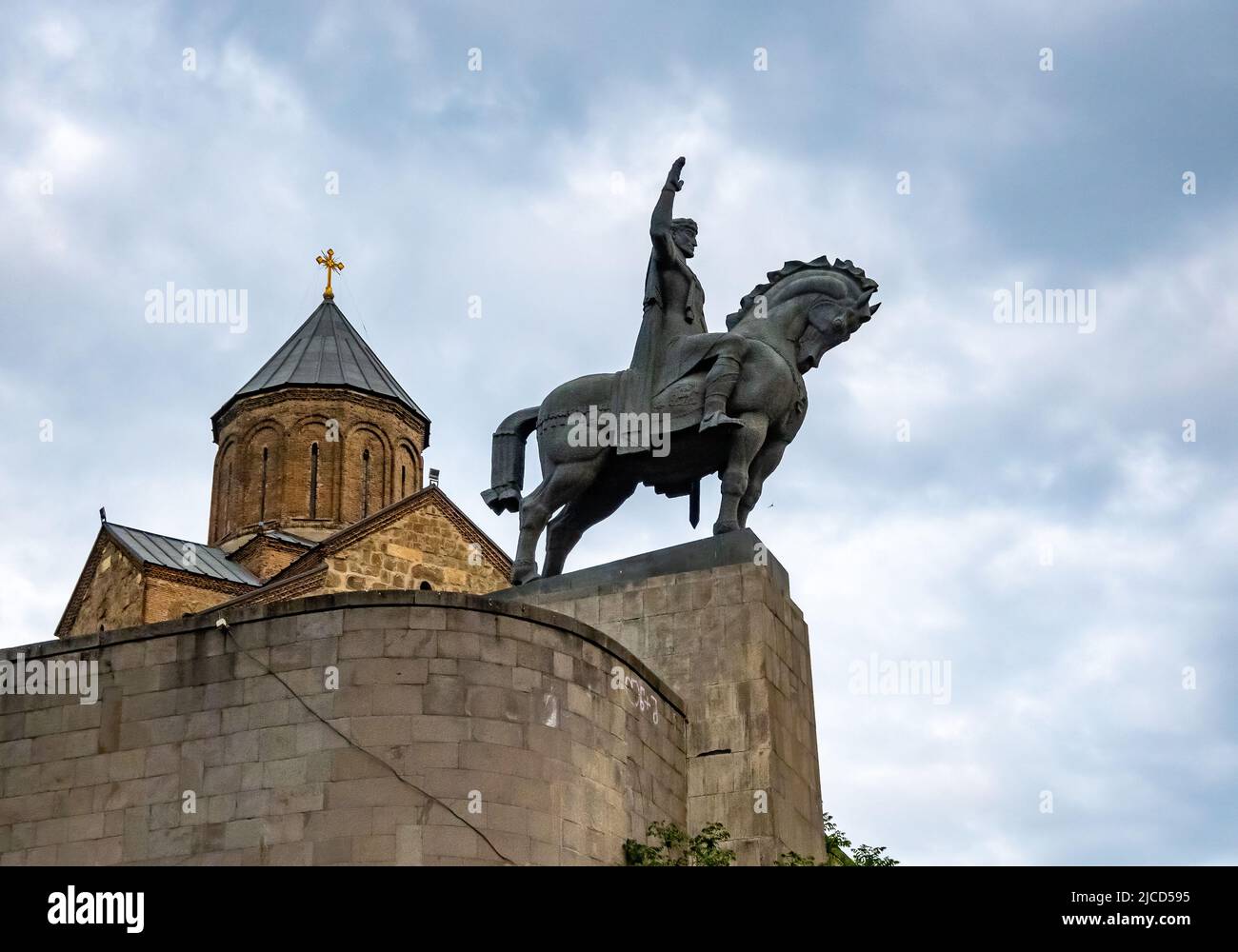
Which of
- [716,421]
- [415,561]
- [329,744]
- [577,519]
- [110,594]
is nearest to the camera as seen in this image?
[329,744]

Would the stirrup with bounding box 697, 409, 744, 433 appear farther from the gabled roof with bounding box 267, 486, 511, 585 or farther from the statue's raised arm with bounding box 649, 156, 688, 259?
the gabled roof with bounding box 267, 486, 511, 585

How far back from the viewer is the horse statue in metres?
19.6

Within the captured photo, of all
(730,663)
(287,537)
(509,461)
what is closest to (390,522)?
(287,537)

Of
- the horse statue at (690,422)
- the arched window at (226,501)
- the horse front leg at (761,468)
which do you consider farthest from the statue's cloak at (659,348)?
the arched window at (226,501)

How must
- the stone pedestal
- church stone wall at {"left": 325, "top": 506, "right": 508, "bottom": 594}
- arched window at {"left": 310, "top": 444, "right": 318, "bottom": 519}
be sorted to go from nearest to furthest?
the stone pedestal
church stone wall at {"left": 325, "top": 506, "right": 508, "bottom": 594}
arched window at {"left": 310, "top": 444, "right": 318, "bottom": 519}

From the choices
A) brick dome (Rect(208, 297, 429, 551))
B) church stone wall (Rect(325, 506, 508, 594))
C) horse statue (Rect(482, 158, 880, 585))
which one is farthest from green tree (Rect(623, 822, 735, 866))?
brick dome (Rect(208, 297, 429, 551))

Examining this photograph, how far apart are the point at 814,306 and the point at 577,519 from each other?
3.07 metres

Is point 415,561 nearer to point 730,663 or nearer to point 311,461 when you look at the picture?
point 311,461

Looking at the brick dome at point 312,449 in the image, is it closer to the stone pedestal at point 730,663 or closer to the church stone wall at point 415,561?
the church stone wall at point 415,561

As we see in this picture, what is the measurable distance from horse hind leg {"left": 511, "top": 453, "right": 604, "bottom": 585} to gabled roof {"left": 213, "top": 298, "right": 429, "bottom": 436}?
111 feet

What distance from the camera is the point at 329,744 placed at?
15.3m

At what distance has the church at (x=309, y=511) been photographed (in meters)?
45.5
